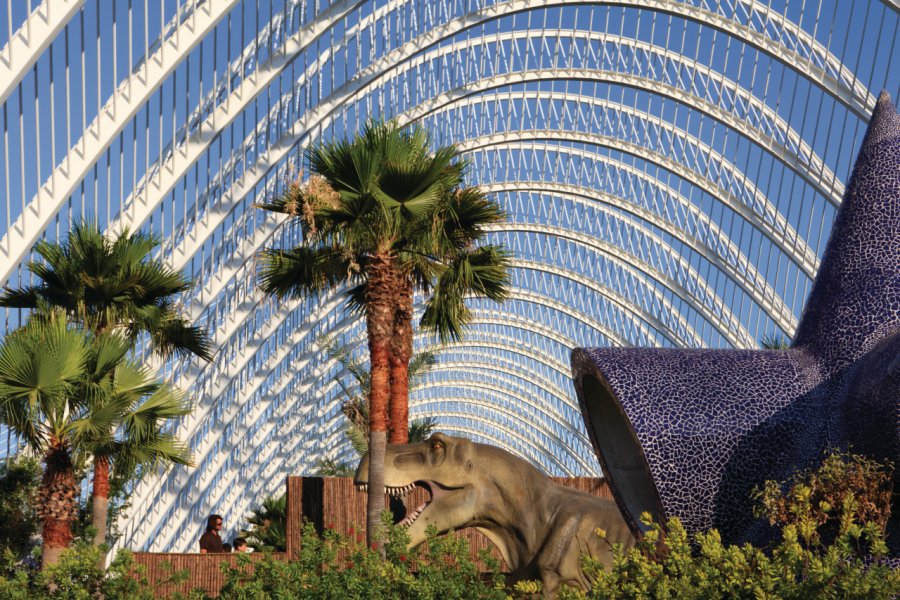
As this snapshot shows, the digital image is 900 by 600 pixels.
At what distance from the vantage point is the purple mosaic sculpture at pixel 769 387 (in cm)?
914

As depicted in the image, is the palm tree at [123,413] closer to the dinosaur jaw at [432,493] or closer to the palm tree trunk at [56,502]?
the palm tree trunk at [56,502]

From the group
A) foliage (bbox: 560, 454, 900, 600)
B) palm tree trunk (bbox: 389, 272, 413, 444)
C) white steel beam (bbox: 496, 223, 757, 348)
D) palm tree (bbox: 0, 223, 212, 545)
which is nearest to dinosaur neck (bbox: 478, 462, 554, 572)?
foliage (bbox: 560, 454, 900, 600)

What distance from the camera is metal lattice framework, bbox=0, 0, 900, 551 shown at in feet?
73.1

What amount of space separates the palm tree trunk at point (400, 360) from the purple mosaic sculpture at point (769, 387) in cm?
875

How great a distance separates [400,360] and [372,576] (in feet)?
36.8

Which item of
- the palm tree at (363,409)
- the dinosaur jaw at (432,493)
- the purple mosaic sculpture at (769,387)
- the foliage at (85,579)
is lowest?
the foliage at (85,579)

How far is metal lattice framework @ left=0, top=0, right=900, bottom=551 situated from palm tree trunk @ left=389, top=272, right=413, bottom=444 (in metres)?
2.65

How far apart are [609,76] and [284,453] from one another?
3315 cm

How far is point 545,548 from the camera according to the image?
33.2 ft

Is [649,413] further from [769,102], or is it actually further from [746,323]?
[746,323]

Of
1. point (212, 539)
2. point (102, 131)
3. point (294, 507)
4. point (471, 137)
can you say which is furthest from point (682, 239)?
point (212, 539)

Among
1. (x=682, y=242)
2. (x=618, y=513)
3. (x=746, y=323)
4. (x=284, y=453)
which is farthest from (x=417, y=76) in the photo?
(x=284, y=453)

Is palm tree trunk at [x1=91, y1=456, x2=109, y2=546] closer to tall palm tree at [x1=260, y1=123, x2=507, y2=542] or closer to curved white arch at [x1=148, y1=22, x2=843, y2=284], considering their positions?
tall palm tree at [x1=260, y1=123, x2=507, y2=542]

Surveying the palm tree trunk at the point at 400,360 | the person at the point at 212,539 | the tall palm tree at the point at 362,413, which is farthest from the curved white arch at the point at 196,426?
the palm tree trunk at the point at 400,360
